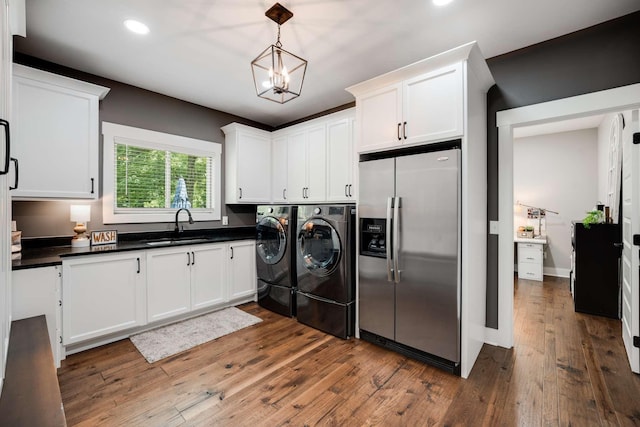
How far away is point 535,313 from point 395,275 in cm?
230

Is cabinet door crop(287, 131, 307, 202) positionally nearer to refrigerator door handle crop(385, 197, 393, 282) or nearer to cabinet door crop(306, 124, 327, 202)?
cabinet door crop(306, 124, 327, 202)

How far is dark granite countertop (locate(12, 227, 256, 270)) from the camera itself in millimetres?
2246

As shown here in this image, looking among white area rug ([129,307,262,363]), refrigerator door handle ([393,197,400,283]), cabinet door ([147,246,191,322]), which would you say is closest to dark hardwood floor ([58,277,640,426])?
white area rug ([129,307,262,363])

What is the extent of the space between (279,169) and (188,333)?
2.38 m

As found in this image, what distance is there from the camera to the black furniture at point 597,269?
335 cm

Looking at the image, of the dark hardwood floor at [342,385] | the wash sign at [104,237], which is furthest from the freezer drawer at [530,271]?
the wash sign at [104,237]

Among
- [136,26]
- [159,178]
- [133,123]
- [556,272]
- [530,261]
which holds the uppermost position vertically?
[136,26]

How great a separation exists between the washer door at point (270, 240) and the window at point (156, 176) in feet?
2.62

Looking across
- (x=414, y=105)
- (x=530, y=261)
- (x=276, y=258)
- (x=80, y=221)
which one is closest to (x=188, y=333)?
(x=276, y=258)

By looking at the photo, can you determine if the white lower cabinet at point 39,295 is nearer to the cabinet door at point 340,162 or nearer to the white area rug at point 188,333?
the white area rug at point 188,333

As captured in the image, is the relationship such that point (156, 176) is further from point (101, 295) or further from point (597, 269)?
point (597, 269)

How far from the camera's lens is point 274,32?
236cm

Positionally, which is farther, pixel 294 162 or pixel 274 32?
pixel 294 162

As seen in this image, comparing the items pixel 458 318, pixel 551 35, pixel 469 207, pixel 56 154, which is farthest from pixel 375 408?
pixel 56 154
